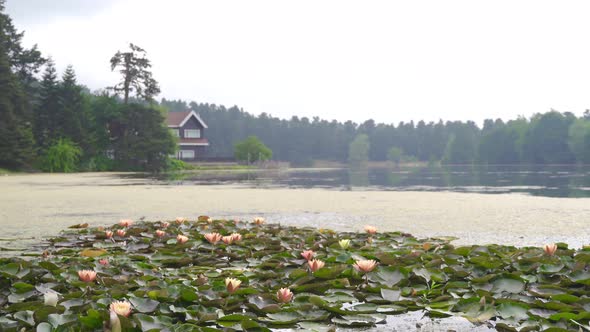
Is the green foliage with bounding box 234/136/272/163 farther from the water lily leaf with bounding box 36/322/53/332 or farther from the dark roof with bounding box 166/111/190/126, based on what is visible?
the water lily leaf with bounding box 36/322/53/332

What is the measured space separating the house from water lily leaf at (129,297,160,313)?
169ft

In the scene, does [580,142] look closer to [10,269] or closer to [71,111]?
[71,111]

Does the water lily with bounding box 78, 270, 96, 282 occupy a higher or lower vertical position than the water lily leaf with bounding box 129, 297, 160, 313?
higher

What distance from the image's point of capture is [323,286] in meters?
2.92

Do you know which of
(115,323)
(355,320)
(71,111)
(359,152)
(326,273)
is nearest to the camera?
(115,323)

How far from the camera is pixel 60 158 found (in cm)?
2959

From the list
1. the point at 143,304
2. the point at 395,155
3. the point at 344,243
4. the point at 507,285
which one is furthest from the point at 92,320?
the point at 395,155

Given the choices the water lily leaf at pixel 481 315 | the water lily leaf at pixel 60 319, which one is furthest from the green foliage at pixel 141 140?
the water lily leaf at pixel 481 315

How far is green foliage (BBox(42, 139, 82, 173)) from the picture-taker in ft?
96.3

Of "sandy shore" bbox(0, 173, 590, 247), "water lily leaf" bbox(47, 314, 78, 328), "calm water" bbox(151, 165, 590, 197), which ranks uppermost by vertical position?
"water lily leaf" bbox(47, 314, 78, 328)

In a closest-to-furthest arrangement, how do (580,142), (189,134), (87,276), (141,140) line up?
(87,276)
(141,140)
(189,134)
(580,142)

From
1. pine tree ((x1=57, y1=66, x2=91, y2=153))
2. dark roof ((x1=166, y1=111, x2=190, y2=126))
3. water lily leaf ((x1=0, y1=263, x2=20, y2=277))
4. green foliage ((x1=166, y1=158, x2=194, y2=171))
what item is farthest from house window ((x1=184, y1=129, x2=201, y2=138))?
water lily leaf ((x1=0, y1=263, x2=20, y2=277))

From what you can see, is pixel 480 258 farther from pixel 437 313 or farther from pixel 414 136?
pixel 414 136

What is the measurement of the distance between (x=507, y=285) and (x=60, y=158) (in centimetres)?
3037
